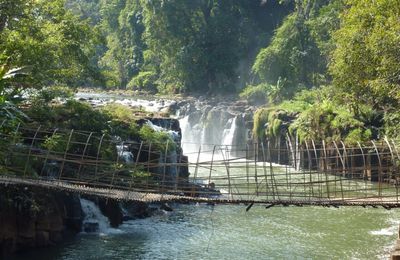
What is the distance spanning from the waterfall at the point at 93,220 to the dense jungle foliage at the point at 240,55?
366 centimetres

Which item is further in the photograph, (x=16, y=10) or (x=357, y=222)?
(x=357, y=222)

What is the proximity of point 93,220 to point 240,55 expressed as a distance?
35.3 metres

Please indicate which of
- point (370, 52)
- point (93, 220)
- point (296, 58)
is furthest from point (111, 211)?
point (296, 58)

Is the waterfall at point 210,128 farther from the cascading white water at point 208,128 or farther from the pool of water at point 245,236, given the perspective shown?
the pool of water at point 245,236

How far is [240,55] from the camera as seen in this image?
163 feet

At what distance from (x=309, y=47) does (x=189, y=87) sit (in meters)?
12.9

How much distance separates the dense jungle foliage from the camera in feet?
54.0

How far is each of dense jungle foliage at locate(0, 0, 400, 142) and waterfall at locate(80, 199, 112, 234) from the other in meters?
3.66

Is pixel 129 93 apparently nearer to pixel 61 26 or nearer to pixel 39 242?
pixel 61 26

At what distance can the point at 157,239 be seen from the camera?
1520 cm

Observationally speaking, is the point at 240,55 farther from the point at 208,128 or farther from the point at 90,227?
the point at 90,227

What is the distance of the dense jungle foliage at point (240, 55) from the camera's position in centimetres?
1645

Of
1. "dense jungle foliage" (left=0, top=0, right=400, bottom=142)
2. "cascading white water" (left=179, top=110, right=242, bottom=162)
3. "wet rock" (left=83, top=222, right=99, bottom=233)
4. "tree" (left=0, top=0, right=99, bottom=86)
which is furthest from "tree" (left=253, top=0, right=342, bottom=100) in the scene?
"wet rock" (left=83, top=222, right=99, bottom=233)

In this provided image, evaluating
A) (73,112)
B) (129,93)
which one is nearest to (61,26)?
(73,112)
